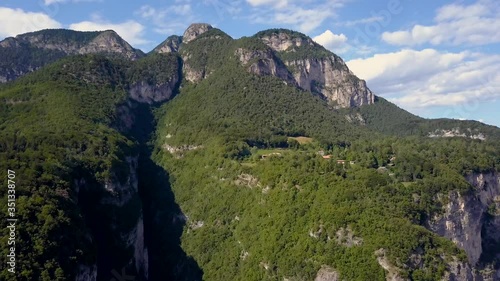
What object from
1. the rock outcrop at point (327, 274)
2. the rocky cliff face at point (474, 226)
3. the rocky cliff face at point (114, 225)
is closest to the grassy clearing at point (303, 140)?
the rocky cliff face at point (474, 226)

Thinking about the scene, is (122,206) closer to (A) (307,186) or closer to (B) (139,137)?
(A) (307,186)

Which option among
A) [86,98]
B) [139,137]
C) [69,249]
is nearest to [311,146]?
[139,137]

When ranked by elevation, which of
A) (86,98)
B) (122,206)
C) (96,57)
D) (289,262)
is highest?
(96,57)

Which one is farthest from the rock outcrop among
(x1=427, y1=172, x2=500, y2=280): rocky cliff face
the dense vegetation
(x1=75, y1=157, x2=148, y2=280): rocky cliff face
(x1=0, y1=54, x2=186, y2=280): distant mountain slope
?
(x1=0, y1=54, x2=186, y2=280): distant mountain slope

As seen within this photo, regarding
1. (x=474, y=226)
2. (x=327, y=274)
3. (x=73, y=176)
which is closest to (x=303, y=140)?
(x=474, y=226)

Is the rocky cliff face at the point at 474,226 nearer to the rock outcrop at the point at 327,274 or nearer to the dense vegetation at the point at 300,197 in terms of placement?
the dense vegetation at the point at 300,197

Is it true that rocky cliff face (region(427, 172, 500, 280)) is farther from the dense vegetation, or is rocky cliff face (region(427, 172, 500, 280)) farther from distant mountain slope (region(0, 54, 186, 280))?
distant mountain slope (region(0, 54, 186, 280))

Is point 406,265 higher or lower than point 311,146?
lower

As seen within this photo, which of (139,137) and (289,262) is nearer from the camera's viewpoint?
(289,262)
